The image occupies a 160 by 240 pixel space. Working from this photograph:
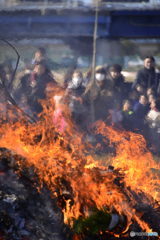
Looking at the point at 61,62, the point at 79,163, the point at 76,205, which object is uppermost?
the point at 61,62

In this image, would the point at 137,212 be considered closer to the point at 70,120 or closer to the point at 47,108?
the point at 70,120

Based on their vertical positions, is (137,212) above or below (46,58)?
below

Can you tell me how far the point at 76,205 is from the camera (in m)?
2.28

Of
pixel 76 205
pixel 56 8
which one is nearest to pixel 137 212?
pixel 76 205

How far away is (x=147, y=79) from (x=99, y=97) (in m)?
1.33

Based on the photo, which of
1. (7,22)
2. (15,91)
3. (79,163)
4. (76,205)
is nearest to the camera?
(76,205)

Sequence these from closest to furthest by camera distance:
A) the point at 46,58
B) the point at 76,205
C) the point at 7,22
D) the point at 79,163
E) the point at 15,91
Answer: the point at 76,205, the point at 79,163, the point at 7,22, the point at 15,91, the point at 46,58

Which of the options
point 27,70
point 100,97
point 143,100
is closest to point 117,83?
point 100,97

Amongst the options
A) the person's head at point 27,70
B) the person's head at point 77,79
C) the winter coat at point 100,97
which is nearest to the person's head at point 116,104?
the winter coat at point 100,97

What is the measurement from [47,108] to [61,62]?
1.26 m

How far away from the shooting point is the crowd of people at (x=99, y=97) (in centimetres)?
467

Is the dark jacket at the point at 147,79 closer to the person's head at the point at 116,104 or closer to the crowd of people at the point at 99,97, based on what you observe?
the crowd of people at the point at 99,97

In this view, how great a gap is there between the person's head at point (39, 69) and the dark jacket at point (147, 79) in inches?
88.5

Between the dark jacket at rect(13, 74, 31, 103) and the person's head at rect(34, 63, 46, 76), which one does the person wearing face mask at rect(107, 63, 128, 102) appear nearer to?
the person's head at rect(34, 63, 46, 76)
